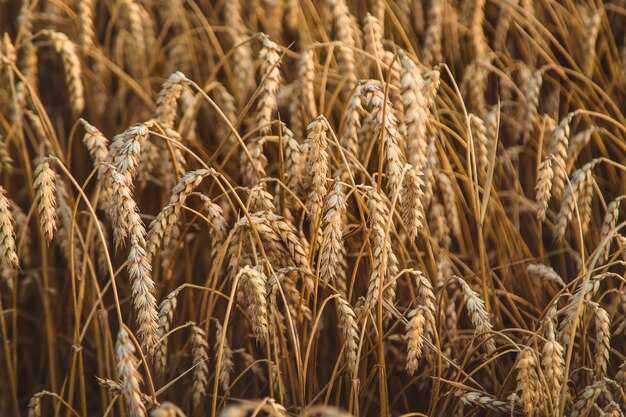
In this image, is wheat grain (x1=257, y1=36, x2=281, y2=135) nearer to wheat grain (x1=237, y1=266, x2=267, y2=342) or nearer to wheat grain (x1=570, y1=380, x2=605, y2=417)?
wheat grain (x1=237, y1=266, x2=267, y2=342)

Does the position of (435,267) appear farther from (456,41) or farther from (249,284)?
(456,41)

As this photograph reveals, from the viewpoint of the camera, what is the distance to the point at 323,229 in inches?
66.8

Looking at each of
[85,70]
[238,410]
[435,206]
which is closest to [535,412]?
[435,206]

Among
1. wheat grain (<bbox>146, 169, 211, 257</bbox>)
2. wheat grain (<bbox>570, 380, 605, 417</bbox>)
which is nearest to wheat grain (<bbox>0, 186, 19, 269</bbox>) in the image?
wheat grain (<bbox>146, 169, 211, 257</bbox>)

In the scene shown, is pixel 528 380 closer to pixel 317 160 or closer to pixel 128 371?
pixel 317 160

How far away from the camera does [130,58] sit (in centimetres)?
256

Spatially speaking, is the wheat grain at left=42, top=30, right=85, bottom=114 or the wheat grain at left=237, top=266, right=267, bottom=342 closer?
the wheat grain at left=237, top=266, right=267, bottom=342

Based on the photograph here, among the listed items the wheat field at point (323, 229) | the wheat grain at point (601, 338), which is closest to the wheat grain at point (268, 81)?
the wheat field at point (323, 229)

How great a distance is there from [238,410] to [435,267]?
0.88 meters

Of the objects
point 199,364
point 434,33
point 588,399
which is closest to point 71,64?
point 199,364

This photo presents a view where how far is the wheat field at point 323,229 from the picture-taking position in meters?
1.39

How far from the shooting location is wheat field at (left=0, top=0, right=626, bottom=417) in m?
1.39

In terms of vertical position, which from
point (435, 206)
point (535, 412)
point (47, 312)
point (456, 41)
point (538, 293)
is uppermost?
point (456, 41)

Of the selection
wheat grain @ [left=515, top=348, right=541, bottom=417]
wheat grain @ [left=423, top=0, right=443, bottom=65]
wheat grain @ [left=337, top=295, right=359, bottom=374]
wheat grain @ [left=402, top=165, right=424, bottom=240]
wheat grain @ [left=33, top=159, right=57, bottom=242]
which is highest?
wheat grain @ [left=423, top=0, right=443, bottom=65]
